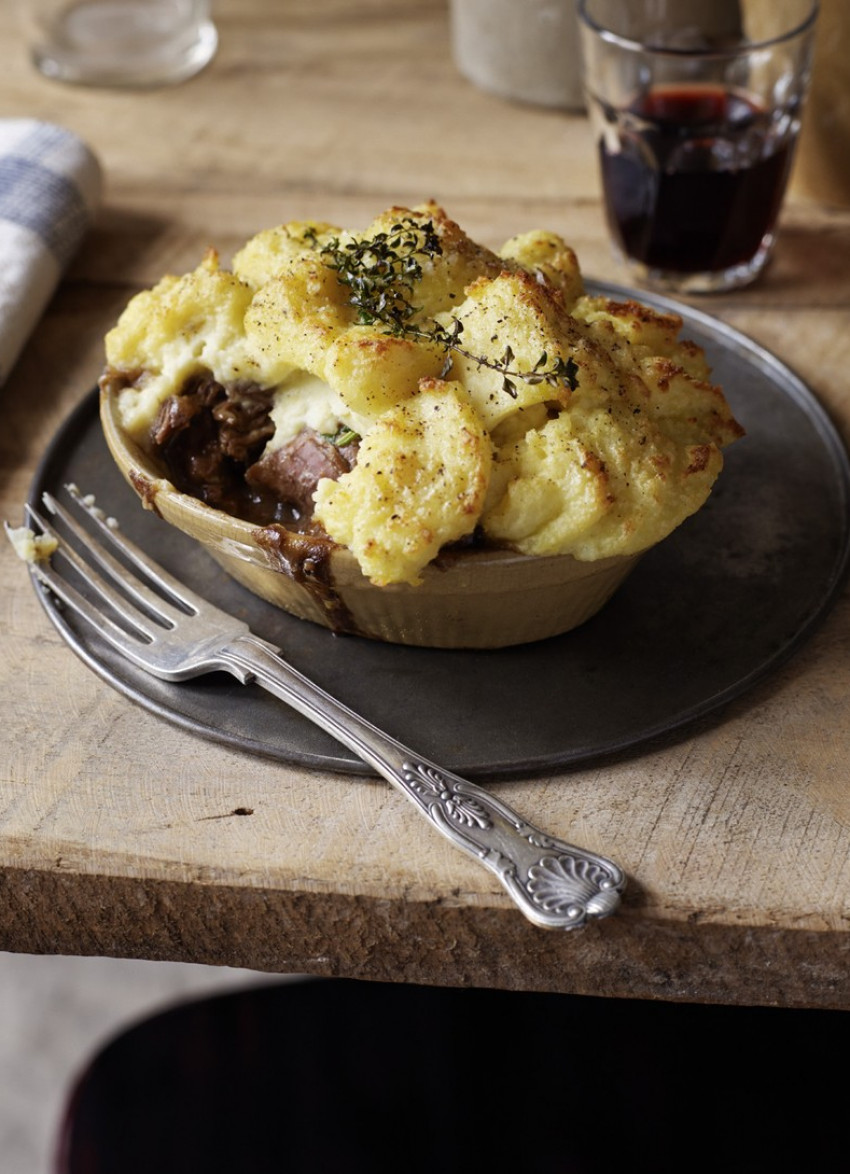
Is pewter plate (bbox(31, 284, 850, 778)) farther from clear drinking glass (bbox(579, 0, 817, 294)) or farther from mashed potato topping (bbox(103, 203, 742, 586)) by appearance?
clear drinking glass (bbox(579, 0, 817, 294))

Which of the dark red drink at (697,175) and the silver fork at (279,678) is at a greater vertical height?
the dark red drink at (697,175)

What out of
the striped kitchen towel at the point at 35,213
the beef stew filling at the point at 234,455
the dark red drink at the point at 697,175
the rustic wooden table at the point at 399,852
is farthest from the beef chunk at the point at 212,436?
the dark red drink at the point at 697,175

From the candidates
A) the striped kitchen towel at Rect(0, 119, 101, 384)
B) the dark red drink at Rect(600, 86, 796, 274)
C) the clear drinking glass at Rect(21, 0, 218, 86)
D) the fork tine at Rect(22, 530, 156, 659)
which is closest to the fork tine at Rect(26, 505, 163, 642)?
the fork tine at Rect(22, 530, 156, 659)

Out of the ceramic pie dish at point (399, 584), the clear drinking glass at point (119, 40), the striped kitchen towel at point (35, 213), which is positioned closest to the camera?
the ceramic pie dish at point (399, 584)

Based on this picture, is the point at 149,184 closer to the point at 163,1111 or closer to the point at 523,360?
the point at 523,360

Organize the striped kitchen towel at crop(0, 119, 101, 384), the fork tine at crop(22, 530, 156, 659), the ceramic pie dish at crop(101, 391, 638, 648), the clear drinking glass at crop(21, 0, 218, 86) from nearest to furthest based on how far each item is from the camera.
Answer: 1. the ceramic pie dish at crop(101, 391, 638, 648)
2. the fork tine at crop(22, 530, 156, 659)
3. the striped kitchen towel at crop(0, 119, 101, 384)
4. the clear drinking glass at crop(21, 0, 218, 86)

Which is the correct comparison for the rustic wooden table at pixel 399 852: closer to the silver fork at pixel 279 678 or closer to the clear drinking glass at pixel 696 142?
the silver fork at pixel 279 678

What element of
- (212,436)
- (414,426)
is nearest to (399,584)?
(414,426)
